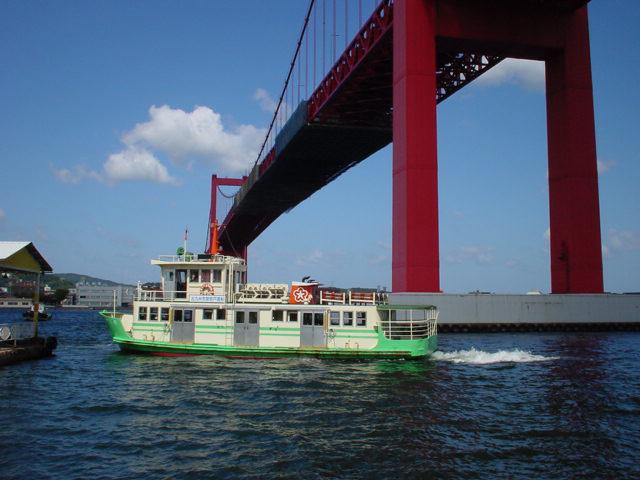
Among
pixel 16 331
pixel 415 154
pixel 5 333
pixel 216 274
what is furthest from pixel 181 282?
pixel 415 154

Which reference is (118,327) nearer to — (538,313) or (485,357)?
(485,357)

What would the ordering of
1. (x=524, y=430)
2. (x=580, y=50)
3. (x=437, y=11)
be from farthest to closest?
(x=580, y=50) < (x=437, y=11) < (x=524, y=430)

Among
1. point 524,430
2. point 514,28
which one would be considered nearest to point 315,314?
point 524,430

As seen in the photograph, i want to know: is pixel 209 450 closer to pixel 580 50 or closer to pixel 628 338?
pixel 628 338

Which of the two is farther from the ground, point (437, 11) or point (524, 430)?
point (437, 11)

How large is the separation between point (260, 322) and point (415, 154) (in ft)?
57.9

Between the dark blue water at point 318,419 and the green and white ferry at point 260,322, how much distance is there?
90 centimetres

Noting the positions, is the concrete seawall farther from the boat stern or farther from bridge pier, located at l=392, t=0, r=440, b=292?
the boat stern

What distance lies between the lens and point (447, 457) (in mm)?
11695

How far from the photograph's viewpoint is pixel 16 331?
2622cm

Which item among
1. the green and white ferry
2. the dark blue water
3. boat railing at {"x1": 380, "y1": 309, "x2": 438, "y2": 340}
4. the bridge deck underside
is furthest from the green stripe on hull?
the bridge deck underside

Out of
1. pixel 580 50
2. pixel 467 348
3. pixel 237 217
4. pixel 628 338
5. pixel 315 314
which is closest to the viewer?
pixel 315 314

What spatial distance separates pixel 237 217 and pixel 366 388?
81.8 m

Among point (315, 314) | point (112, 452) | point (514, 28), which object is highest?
point (514, 28)
